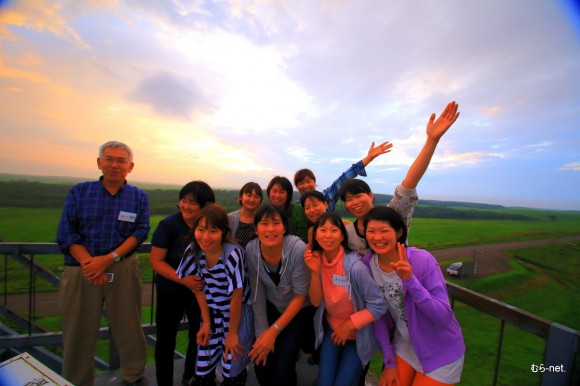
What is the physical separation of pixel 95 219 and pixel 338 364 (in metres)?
2.81

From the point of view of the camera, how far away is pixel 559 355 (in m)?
1.75

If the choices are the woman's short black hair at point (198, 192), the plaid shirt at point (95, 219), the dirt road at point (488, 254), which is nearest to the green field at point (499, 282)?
the dirt road at point (488, 254)

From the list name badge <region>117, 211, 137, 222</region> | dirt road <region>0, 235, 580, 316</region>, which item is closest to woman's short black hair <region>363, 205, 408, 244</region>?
name badge <region>117, 211, 137, 222</region>

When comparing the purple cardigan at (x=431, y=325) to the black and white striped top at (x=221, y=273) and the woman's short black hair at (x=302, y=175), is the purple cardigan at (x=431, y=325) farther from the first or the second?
the woman's short black hair at (x=302, y=175)

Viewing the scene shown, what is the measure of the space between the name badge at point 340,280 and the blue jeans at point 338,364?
1.62 feet

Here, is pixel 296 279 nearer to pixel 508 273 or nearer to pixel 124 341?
pixel 124 341

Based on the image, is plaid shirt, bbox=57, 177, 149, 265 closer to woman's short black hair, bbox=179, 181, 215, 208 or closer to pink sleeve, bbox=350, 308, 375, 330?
woman's short black hair, bbox=179, 181, 215, 208

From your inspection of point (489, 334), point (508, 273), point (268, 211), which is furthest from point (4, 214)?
point (508, 273)

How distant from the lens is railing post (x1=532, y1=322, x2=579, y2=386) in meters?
1.71

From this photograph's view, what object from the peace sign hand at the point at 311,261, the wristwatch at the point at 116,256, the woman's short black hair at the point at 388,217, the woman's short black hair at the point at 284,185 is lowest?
the wristwatch at the point at 116,256

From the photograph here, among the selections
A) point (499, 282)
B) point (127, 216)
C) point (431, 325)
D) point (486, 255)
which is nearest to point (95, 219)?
point (127, 216)

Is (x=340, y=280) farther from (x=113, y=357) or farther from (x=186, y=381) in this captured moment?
(x=113, y=357)

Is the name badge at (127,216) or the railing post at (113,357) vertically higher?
the name badge at (127,216)

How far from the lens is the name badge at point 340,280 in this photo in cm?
228
